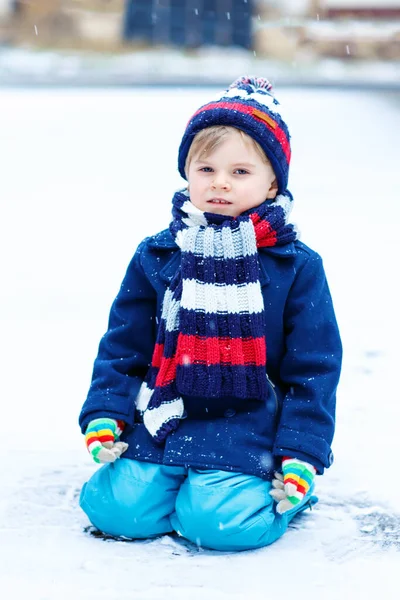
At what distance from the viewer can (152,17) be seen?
17688 millimetres

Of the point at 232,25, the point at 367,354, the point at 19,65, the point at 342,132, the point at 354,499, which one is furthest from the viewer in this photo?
the point at 232,25

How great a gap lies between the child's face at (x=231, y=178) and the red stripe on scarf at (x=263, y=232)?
0.06 m

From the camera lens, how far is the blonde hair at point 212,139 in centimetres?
207

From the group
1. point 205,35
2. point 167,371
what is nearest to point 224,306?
point 167,371

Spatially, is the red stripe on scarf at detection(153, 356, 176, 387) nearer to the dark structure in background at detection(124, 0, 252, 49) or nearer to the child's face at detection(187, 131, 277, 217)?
the child's face at detection(187, 131, 277, 217)

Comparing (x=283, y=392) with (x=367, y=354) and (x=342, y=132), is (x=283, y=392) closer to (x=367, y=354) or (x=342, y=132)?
(x=367, y=354)

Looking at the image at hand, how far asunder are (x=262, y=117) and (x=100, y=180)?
16.1 ft

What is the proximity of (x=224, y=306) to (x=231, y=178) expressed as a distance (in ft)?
0.98

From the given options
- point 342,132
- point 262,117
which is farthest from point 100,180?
point 262,117

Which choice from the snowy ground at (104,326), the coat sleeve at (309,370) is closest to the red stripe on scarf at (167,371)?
the coat sleeve at (309,370)

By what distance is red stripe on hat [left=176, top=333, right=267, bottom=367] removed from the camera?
201 centimetres

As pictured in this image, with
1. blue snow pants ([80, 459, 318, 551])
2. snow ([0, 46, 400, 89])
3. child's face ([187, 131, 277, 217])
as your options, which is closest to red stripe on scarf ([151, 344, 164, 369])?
blue snow pants ([80, 459, 318, 551])

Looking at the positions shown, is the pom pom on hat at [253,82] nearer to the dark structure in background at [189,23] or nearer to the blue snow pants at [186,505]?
the blue snow pants at [186,505]

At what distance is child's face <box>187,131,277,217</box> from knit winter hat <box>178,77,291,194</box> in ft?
0.09
